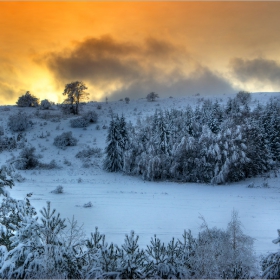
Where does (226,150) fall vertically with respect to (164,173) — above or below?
above

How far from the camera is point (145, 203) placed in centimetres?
1684

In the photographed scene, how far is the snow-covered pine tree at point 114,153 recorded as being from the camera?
89.3ft

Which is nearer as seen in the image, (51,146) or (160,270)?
(160,270)

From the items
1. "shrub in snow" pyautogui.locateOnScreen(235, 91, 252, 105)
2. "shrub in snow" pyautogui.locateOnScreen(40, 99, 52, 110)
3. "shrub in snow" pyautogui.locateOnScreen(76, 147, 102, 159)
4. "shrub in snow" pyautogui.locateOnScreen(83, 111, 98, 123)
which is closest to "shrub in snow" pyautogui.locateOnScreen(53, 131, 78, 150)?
"shrub in snow" pyautogui.locateOnScreen(76, 147, 102, 159)

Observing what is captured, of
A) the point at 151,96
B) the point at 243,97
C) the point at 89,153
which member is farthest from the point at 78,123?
the point at 243,97

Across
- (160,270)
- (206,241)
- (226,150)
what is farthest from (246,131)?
(160,270)

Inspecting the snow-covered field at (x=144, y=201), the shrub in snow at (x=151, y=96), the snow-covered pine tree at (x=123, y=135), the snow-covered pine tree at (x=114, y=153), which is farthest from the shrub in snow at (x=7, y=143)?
the shrub in snow at (x=151, y=96)

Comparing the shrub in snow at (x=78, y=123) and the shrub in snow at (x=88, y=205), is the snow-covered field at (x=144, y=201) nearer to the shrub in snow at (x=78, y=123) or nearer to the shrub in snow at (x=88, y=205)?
the shrub in snow at (x=88, y=205)

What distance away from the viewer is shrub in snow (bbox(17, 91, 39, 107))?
4788cm

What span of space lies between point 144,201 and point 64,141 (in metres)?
19.2

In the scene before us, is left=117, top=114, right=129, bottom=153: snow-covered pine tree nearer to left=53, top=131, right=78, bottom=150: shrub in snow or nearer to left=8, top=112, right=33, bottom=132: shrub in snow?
left=53, top=131, right=78, bottom=150: shrub in snow

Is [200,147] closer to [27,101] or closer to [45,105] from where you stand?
[45,105]

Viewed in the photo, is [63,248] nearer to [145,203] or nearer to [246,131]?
[145,203]

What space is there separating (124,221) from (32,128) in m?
28.9
